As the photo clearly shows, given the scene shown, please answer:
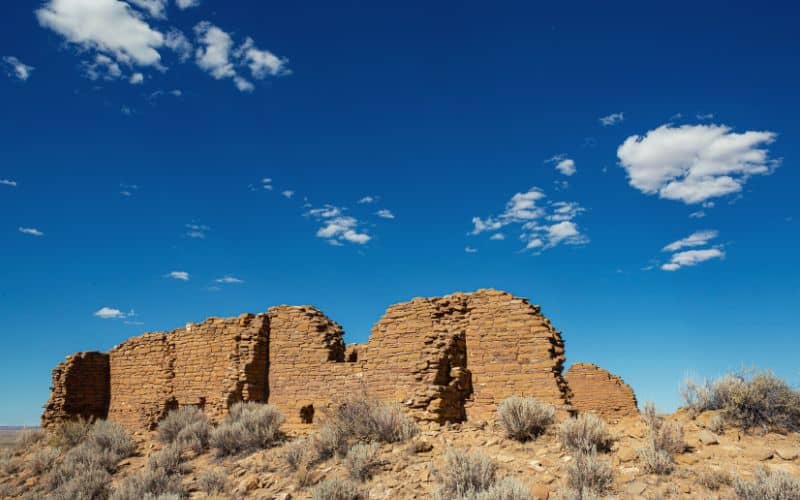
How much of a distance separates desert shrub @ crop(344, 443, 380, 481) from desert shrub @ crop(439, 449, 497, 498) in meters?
1.34

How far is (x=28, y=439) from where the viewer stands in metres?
17.5

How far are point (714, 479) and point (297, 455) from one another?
652cm

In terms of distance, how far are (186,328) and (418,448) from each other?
10.3 metres

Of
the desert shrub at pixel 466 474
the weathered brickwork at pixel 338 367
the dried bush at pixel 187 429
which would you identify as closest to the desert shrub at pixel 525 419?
the desert shrub at pixel 466 474

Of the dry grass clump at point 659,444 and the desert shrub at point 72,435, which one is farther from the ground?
the dry grass clump at point 659,444

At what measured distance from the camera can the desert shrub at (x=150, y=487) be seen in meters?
9.34

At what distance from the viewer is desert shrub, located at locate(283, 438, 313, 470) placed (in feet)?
30.5

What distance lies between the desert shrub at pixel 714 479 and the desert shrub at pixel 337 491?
4557 millimetres

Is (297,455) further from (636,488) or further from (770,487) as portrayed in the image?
(770,487)

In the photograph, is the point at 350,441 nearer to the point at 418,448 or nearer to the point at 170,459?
the point at 418,448

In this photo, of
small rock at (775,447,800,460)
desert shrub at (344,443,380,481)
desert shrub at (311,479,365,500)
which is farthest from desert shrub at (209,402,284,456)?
small rock at (775,447,800,460)

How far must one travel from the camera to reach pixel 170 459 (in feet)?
35.7

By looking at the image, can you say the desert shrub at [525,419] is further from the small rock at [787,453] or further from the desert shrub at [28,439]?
the desert shrub at [28,439]

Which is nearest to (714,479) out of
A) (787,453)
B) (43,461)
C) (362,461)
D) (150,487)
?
(787,453)
